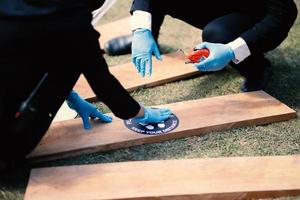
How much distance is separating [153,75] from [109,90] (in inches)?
25.1

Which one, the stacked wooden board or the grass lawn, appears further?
the grass lawn

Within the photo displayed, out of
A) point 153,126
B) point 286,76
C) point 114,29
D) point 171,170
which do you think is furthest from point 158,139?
point 114,29

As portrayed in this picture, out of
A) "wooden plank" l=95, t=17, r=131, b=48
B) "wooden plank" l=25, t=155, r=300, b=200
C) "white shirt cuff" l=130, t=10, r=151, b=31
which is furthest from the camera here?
"wooden plank" l=95, t=17, r=131, b=48

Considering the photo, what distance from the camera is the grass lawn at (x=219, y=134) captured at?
1537 mm

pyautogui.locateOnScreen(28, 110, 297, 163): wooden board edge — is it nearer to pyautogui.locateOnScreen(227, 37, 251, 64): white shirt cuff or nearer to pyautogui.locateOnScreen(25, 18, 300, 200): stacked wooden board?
pyautogui.locateOnScreen(25, 18, 300, 200): stacked wooden board

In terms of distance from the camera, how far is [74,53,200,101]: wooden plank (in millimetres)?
1978

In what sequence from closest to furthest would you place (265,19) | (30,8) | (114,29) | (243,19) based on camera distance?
(30,8), (265,19), (243,19), (114,29)

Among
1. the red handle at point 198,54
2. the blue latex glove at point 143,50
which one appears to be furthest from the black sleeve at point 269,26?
the blue latex glove at point 143,50

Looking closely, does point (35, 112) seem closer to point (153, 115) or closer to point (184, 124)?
point (153, 115)

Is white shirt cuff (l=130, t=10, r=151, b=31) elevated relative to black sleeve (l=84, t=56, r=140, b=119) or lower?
elevated

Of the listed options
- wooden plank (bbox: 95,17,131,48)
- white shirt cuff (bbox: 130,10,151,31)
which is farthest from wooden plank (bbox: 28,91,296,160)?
wooden plank (bbox: 95,17,131,48)

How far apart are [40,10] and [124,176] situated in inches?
22.6

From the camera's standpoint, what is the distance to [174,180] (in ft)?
4.46

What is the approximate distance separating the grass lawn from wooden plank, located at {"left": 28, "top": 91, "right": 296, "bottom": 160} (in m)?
0.03
